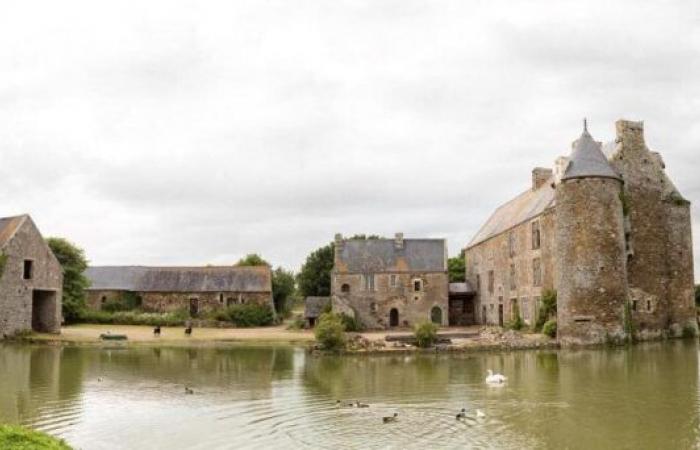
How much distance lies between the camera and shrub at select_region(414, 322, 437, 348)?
32.2 meters

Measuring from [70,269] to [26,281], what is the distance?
9.57 m

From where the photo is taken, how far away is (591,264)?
1334 inches

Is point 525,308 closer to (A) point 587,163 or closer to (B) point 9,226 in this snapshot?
(A) point 587,163

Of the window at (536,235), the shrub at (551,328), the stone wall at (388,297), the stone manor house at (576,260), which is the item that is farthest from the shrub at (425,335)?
the stone wall at (388,297)

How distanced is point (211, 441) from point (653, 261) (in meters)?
31.9

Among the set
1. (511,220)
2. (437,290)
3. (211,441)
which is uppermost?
(511,220)

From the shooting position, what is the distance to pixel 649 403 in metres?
17.0

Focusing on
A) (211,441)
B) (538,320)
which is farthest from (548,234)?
(211,441)

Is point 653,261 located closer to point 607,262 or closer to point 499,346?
point 607,262

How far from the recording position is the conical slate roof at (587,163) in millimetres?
34406

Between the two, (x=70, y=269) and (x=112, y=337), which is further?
(x=70, y=269)

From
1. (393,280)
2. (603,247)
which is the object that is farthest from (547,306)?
(393,280)

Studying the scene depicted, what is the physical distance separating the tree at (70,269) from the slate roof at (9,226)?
8.52 metres

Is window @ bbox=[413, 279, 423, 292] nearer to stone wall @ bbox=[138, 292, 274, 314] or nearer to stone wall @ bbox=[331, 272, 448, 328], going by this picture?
stone wall @ bbox=[331, 272, 448, 328]
